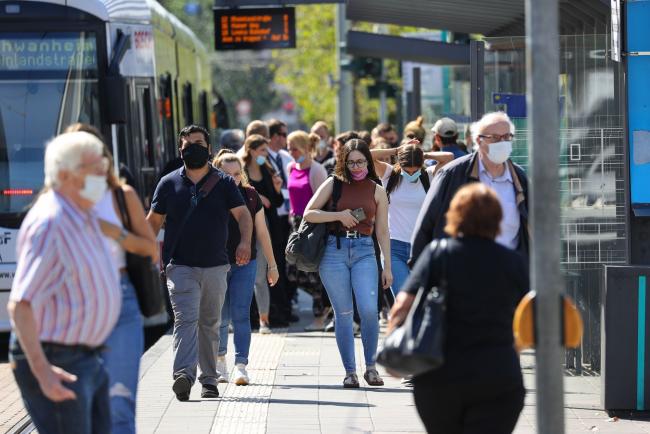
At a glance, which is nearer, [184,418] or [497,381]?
[497,381]

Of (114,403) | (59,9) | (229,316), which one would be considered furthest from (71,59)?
(114,403)

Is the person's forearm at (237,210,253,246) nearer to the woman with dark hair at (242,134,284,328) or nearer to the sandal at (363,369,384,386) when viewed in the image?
the sandal at (363,369,384,386)

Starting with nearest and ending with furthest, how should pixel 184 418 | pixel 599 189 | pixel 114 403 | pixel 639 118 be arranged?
1. pixel 114 403
2. pixel 184 418
3. pixel 639 118
4. pixel 599 189

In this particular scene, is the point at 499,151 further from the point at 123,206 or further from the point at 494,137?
the point at 123,206

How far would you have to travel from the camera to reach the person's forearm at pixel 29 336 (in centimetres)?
469

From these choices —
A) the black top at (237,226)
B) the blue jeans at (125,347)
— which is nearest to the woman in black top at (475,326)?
the blue jeans at (125,347)

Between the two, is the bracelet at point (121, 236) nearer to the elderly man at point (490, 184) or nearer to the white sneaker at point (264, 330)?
the elderly man at point (490, 184)

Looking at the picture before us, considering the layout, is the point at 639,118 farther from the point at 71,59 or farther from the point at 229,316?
the point at 71,59

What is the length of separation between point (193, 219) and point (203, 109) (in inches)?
538

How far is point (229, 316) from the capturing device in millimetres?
9977

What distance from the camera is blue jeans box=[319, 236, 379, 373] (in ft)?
29.7

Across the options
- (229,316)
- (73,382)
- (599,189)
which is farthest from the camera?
(229,316)

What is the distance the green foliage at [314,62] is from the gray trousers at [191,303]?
95.6 feet

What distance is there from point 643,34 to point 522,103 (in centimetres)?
205
